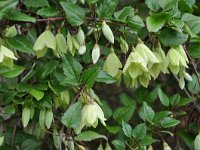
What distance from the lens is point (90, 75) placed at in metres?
1.30

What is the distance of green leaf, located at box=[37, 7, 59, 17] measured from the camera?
1.30m

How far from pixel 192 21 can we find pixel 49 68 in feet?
1.62

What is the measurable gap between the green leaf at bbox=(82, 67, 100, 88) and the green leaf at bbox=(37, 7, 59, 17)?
19cm

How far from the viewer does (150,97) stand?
187 cm

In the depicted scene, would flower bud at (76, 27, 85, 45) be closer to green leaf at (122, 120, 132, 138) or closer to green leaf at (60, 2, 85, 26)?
green leaf at (60, 2, 85, 26)

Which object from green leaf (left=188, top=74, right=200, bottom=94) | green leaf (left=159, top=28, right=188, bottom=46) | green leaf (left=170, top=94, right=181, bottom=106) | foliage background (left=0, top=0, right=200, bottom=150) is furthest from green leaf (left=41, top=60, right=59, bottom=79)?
green leaf (left=188, top=74, right=200, bottom=94)

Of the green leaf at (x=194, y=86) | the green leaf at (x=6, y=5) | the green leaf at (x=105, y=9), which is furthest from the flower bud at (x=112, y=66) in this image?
the green leaf at (x=194, y=86)

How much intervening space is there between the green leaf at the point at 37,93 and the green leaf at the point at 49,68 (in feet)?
0.20

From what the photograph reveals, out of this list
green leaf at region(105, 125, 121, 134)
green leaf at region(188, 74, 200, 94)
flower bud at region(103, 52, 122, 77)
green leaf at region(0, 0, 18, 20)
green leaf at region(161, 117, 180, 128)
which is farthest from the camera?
green leaf at region(188, 74, 200, 94)

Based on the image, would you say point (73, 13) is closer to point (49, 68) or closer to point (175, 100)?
point (49, 68)

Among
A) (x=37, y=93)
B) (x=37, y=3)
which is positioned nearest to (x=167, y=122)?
(x=37, y=93)

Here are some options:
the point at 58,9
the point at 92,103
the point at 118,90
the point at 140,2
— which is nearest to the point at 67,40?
the point at 58,9

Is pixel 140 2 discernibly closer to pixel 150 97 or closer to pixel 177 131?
pixel 150 97

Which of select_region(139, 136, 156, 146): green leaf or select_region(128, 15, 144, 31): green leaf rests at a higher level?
select_region(128, 15, 144, 31): green leaf
